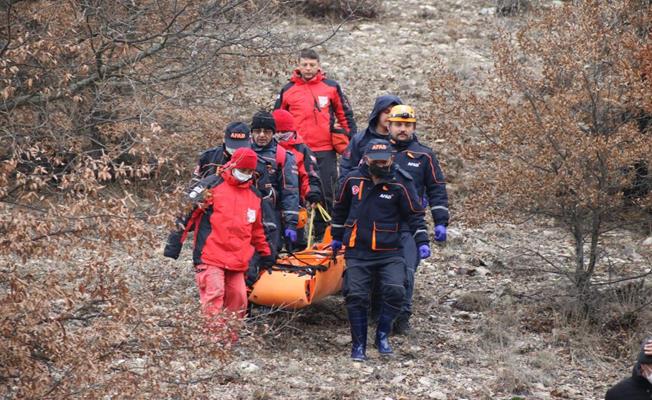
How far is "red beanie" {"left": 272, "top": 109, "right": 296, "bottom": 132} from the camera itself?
10305 millimetres

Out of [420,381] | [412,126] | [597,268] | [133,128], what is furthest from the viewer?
[597,268]

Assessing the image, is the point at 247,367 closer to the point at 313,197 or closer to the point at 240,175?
the point at 240,175

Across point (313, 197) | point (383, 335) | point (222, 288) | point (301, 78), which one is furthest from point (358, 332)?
point (301, 78)

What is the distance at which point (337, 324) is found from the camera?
32.8 ft

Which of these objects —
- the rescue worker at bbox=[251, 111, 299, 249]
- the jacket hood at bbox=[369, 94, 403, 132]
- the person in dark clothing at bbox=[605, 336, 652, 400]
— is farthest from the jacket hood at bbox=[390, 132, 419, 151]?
the person in dark clothing at bbox=[605, 336, 652, 400]

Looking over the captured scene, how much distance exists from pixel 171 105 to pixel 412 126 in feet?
13.2

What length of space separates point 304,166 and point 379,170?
1.62 meters

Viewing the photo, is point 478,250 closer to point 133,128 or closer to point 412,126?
point 412,126

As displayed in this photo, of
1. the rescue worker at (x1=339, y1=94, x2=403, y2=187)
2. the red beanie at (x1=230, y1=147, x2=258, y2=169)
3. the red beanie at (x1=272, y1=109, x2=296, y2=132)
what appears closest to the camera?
the red beanie at (x1=230, y1=147, x2=258, y2=169)

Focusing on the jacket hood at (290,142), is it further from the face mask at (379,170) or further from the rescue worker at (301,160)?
the face mask at (379,170)

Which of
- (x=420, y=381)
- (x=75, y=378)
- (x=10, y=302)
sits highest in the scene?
(x=10, y=302)

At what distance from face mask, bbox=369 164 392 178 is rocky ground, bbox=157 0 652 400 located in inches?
51.8

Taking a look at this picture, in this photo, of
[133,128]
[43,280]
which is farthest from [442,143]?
[43,280]

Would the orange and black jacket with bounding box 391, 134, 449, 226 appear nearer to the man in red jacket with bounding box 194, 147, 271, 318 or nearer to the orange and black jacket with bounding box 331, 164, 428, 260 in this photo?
the orange and black jacket with bounding box 331, 164, 428, 260
